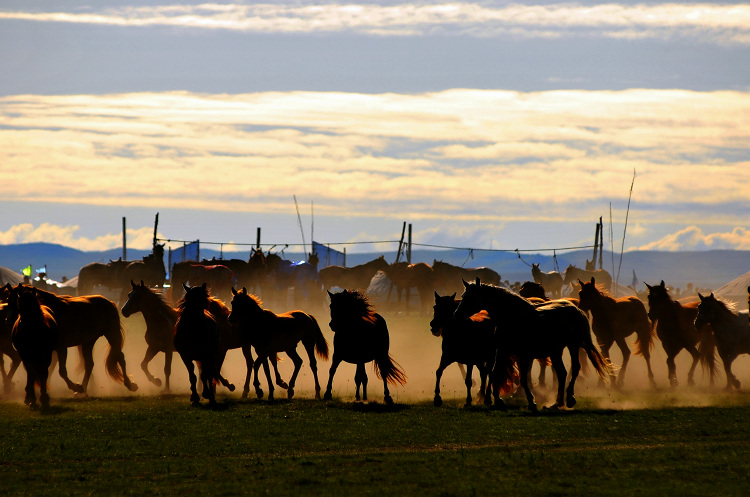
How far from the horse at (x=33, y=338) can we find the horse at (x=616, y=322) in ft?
45.0

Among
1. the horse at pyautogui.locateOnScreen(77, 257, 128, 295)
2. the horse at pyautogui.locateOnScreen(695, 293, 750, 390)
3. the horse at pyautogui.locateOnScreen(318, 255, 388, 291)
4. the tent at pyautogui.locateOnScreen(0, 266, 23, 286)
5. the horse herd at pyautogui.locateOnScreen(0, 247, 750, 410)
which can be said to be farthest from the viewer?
the tent at pyautogui.locateOnScreen(0, 266, 23, 286)

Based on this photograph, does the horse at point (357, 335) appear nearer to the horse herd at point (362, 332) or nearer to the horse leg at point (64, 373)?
the horse herd at point (362, 332)

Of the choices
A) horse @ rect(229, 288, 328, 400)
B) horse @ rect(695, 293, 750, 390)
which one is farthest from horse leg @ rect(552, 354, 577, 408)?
horse @ rect(695, 293, 750, 390)

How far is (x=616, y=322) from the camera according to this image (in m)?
28.5

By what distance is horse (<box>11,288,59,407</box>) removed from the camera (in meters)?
21.4

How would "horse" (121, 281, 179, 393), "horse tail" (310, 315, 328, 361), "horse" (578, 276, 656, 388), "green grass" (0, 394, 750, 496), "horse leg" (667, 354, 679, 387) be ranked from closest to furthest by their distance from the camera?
"green grass" (0, 394, 750, 496) → "horse tail" (310, 315, 328, 361) → "horse" (121, 281, 179, 393) → "horse" (578, 276, 656, 388) → "horse leg" (667, 354, 679, 387)

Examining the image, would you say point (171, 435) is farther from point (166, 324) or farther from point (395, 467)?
point (166, 324)

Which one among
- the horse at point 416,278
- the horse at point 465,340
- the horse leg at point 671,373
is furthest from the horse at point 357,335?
the horse at point 416,278

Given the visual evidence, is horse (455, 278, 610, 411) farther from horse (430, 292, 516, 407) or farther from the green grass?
the green grass

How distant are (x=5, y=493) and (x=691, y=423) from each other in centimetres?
1235

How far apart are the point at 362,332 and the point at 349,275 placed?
129 feet

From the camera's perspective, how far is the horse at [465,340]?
843 inches

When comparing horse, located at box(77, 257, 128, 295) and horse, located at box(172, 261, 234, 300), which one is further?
horse, located at box(77, 257, 128, 295)

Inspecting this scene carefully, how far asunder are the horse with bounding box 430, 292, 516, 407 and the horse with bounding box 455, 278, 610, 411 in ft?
1.52
